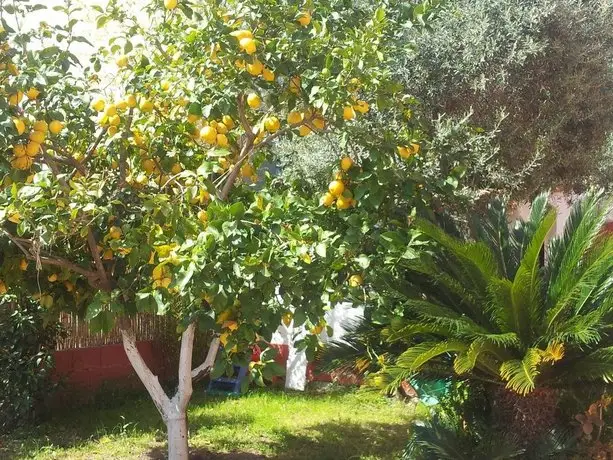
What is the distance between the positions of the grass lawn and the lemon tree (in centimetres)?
185

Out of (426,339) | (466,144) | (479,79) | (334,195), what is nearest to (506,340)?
(426,339)

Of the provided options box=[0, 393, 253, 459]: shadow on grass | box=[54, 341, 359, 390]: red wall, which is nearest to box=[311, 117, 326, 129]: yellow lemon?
box=[0, 393, 253, 459]: shadow on grass

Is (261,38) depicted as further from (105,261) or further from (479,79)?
(479,79)

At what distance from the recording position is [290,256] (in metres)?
3.62

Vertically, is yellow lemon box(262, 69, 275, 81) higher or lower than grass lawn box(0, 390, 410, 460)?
higher

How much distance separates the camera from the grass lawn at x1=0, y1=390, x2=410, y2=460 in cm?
607

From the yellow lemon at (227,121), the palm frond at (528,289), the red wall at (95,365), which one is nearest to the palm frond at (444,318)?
the palm frond at (528,289)

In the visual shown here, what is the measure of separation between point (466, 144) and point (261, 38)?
83.7 inches

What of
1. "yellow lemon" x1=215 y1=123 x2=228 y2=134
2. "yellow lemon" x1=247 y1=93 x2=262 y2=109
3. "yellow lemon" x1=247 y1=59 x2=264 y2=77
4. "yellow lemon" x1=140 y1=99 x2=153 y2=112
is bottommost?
"yellow lemon" x1=215 y1=123 x2=228 y2=134

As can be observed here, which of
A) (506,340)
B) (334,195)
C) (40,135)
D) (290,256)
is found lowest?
(506,340)

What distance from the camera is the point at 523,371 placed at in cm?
401

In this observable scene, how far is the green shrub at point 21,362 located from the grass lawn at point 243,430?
0.69 feet

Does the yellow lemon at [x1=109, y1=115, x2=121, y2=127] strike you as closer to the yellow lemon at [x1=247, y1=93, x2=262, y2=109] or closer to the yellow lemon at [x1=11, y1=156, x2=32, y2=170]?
the yellow lemon at [x1=11, y1=156, x2=32, y2=170]

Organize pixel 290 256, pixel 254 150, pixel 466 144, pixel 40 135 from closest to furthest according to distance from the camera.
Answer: pixel 290 256 → pixel 40 135 → pixel 254 150 → pixel 466 144
